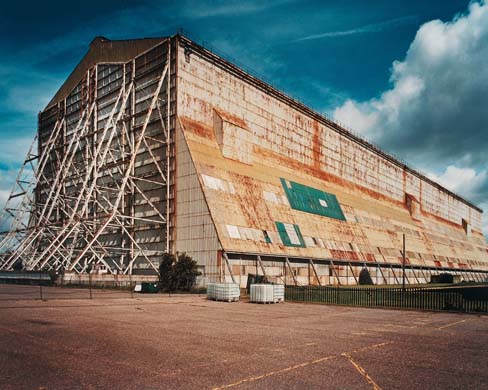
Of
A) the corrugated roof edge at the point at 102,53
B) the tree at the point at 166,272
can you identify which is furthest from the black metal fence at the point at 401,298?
the corrugated roof edge at the point at 102,53

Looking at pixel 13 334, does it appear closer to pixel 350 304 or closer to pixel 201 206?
pixel 350 304

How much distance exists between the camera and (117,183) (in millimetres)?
47625

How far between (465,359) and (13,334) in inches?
504

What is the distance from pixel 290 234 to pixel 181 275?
13.3 meters

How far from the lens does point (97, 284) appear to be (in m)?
38.3

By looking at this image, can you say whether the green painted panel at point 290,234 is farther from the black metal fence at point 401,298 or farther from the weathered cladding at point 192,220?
the black metal fence at point 401,298

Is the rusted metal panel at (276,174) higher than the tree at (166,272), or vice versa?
the rusted metal panel at (276,174)

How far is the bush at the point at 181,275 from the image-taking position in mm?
37138

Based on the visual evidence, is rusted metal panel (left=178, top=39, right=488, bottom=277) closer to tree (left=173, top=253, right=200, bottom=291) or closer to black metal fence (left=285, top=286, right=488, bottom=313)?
tree (left=173, top=253, right=200, bottom=291)

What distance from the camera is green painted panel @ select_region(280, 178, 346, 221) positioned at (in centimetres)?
5025

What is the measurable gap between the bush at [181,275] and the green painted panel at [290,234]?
1038 centimetres

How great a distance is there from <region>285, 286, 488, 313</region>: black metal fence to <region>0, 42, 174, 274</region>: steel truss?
52.1 feet

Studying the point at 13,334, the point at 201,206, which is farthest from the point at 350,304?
the point at 13,334

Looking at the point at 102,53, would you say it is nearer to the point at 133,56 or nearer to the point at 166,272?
the point at 133,56
